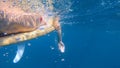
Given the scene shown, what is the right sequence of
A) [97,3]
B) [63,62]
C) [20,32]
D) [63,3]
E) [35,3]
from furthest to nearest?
[63,62]
[97,3]
[63,3]
[35,3]
[20,32]

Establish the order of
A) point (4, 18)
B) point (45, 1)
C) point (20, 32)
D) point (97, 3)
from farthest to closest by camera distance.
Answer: point (97, 3)
point (45, 1)
point (20, 32)
point (4, 18)

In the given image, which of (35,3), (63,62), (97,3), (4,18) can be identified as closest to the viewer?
(4,18)

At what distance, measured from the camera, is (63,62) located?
84.8m

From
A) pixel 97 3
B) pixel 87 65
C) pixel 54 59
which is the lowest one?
pixel 87 65

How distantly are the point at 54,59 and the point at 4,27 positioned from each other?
86.7 m

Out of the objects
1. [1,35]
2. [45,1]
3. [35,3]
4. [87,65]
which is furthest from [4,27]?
[87,65]

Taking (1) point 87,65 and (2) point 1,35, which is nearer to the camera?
(2) point 1,35

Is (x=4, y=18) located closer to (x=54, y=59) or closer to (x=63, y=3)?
(x=63, y=3)

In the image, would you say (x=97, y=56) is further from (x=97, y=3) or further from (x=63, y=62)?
(x=97, y=3)

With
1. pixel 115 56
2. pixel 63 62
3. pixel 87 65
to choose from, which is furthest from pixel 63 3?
pixel 87 65

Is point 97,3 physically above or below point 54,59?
above

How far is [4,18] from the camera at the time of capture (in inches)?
162

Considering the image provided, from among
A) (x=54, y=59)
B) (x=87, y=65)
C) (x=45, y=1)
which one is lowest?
(x=87, y=65)

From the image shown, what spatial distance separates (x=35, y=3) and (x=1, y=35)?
4862 millimetres
